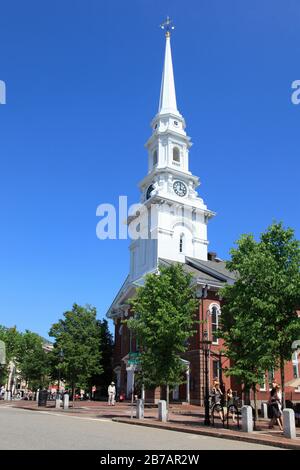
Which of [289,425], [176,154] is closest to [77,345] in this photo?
[176,154]

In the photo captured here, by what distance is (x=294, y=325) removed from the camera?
749 inches

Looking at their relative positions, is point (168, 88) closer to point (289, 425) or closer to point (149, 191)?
point (149, 191)

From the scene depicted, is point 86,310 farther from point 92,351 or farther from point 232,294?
point 232,294

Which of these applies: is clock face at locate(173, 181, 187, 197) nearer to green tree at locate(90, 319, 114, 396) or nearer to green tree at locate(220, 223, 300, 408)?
green tree at locate(90, 319, 114, 396)

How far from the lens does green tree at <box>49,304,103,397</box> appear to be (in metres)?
42.8

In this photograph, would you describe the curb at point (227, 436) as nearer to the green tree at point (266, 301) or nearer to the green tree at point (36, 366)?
the green tree at point (266, 301)

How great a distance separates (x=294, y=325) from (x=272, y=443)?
625 cm

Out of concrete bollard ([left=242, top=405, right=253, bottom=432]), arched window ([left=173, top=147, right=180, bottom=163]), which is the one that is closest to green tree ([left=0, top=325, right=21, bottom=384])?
arched window ([left=173, top=147, right=180, bottom=163])

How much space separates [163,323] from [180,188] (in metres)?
31.5

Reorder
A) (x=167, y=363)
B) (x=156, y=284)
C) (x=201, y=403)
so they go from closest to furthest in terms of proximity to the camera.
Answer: (x=167, y=363) → (x=156, y=284) → (x=201, y=403)

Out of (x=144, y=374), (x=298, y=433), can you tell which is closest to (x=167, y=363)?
(x=144, y=374)

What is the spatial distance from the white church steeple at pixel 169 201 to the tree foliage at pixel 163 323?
68.6 feet

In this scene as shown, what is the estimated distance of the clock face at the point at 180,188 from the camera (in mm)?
54781

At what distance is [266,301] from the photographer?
781 inches
